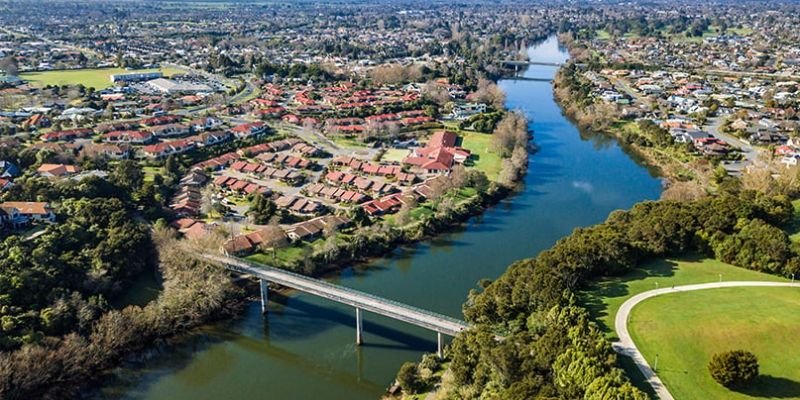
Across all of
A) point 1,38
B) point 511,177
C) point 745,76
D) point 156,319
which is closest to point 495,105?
point 511,177

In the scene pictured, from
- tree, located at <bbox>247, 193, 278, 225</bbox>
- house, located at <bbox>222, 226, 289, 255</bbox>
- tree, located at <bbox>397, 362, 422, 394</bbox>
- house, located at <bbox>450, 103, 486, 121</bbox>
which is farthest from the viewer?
house, located at <bbox>450, 103, 486, 121</bbox>

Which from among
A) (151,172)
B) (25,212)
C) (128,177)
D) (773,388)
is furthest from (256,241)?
(773,388)

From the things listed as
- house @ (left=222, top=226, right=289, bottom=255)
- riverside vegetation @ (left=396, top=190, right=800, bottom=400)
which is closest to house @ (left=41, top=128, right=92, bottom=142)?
house @ (left=222, top=226, right=289, bottom=255)

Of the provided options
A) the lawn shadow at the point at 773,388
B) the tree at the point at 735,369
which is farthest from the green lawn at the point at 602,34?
the tree at the point at 735,369

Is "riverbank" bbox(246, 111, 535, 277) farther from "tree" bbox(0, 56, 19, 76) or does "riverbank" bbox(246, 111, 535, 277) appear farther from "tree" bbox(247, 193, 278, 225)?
"tree" bbox(0, 56, 19, 76)

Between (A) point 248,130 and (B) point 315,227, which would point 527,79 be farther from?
(B) point 315,227

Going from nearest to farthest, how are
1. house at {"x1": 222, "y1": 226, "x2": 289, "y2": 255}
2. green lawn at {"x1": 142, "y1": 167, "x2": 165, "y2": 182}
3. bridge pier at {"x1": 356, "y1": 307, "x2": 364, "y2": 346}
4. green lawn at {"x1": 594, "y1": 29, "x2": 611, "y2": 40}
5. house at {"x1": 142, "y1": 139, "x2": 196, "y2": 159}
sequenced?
bridge pier at {"x1": 356, "y1": 307, "x2": 364, "y2": 346}, house at {"x1": 222, "y1": 226, "x2": 289, "y2": 255}, green lawn at {"x1": 142, "y1": 167, "x2": 165, "y2": 182}, house at {"x1": 142, "y1": 139, "x2": 196, "y2": 159}, green lawn at {"x1": 594, "y1": 29, "x2": 611, "y2": 40}

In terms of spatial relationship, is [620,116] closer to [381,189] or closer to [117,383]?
[381,189]
